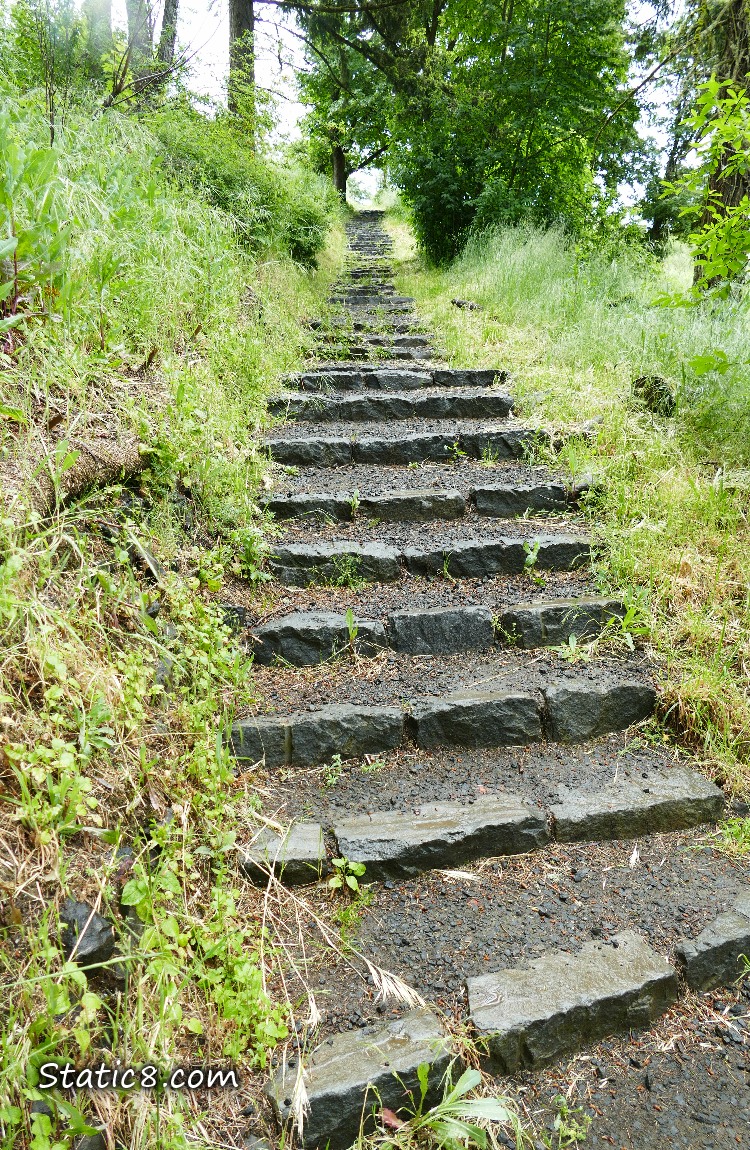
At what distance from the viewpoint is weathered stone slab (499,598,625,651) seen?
325cm

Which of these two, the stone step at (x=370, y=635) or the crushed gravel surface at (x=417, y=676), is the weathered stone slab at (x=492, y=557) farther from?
the crushed gravel surface at (x=417, y=676)

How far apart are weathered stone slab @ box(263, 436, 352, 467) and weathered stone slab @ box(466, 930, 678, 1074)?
3.34 meters

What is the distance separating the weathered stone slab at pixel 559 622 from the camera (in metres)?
3.25

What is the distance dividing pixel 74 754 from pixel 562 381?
4344 millimetres

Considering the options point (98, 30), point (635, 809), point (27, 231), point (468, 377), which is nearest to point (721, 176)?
point (468, 377)

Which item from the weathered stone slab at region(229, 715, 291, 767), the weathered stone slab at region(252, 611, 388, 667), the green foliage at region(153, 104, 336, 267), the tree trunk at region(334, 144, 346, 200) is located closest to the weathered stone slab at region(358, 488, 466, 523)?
the weathered stone slab at region(252, 611, 388, 667)

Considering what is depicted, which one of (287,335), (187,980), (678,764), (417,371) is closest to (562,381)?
(417,371)

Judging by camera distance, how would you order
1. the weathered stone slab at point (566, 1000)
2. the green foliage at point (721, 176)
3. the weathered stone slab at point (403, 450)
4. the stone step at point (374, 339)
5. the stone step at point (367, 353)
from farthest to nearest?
1. the stone step at point (374, 339)
2. the stone step at point (367, 353)
3. the weathered stone slab at point (403, 450)
4. the green foliage at point (721, 176)
5. the weathered stone slab at point (566, 1000)

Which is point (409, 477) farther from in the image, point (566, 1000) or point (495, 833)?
point (566, 1000)

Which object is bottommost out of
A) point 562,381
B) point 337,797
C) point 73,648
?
point 337,797

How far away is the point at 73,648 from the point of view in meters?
1.94

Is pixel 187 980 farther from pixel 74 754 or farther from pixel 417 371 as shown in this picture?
pixel 417 371

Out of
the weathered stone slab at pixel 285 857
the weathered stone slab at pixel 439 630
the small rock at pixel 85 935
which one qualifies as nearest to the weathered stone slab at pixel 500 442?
the weathered stone slab at pixel 439 630

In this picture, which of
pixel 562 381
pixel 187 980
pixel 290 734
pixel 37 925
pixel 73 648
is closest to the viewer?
pixel 37 925
